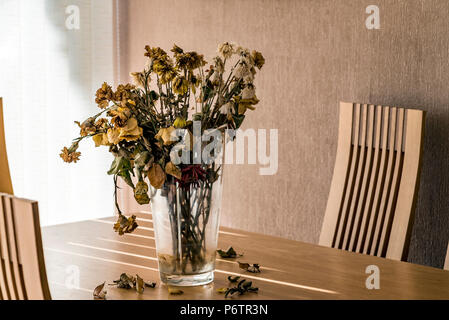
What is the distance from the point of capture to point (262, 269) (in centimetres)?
153

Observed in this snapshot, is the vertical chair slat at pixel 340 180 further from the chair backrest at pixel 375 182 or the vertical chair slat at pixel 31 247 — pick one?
the vertical chair slat at pixel 31 247

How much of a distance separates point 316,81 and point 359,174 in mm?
684

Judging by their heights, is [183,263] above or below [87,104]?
below

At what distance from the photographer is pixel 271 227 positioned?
2979mm

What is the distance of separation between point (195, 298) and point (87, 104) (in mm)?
2576

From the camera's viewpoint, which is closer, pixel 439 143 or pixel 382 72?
pixel 439 143

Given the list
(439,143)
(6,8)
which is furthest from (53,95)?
(439,143)

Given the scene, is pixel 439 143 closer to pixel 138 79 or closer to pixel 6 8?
pixel 138 79

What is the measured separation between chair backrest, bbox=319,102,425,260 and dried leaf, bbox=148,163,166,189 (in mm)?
1056

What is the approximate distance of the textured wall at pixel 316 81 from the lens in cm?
226

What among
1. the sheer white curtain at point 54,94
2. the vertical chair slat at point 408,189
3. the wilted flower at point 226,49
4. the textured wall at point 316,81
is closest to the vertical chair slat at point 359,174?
the vertical chair slat at point 408,189

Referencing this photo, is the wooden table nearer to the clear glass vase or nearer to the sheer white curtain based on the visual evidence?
the clear glass vase

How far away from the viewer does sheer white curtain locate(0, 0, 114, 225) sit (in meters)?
A: 3.31

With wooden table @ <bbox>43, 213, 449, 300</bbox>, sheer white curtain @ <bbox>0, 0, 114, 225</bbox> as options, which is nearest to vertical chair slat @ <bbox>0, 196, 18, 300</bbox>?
wooden table @ <bbox>43, 213, 449, 300</bbox>
